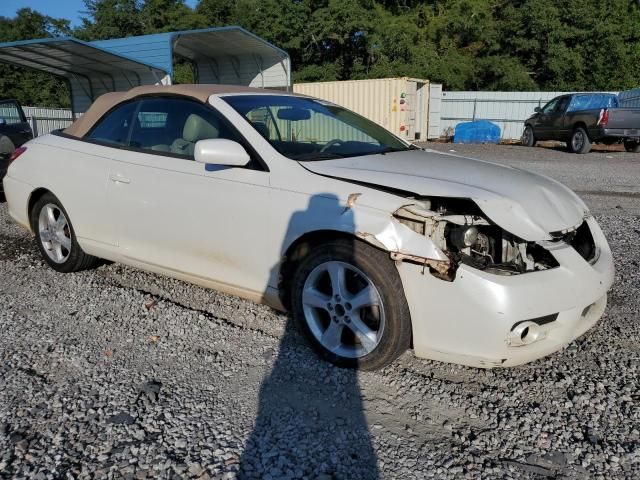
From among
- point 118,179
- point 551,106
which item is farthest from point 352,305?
point 551,106

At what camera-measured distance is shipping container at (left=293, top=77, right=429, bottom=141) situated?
20.3 metres

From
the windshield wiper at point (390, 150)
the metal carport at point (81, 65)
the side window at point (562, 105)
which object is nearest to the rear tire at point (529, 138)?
the side window at point (562, 105)

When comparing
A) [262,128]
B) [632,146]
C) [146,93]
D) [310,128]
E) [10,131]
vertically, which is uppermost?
[146,93]

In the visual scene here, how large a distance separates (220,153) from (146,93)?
134cm

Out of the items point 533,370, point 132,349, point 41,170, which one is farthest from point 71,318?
point 533,370

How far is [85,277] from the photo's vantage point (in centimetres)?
472

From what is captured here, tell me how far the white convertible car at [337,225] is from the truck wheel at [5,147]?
4977 millimetres

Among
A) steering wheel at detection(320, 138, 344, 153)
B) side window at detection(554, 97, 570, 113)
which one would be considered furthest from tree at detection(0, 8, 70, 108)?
steering wheel at detection(320, 138, 344, 153)

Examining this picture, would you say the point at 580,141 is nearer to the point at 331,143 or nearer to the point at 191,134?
the point at 331,143

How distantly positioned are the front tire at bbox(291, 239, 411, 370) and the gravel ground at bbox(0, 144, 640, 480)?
15 cm

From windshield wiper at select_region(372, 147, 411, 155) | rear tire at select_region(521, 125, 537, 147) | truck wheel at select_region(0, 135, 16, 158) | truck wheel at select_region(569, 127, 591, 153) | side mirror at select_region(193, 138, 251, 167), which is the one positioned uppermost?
side mirror at select_region(193, 138, 251, 167)

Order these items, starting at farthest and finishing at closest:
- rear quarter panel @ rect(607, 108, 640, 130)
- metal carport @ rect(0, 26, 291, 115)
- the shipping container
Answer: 1. the shipping container
2. metal carport @ rect(0, 26, 291, 115)
3. rear quarter panel @ rect(607, 108, 640, 130)

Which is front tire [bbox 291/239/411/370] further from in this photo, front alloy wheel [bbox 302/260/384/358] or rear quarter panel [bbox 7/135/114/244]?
rear quarter panel [bbox 7/135/114/244]

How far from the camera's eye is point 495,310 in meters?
2.64
